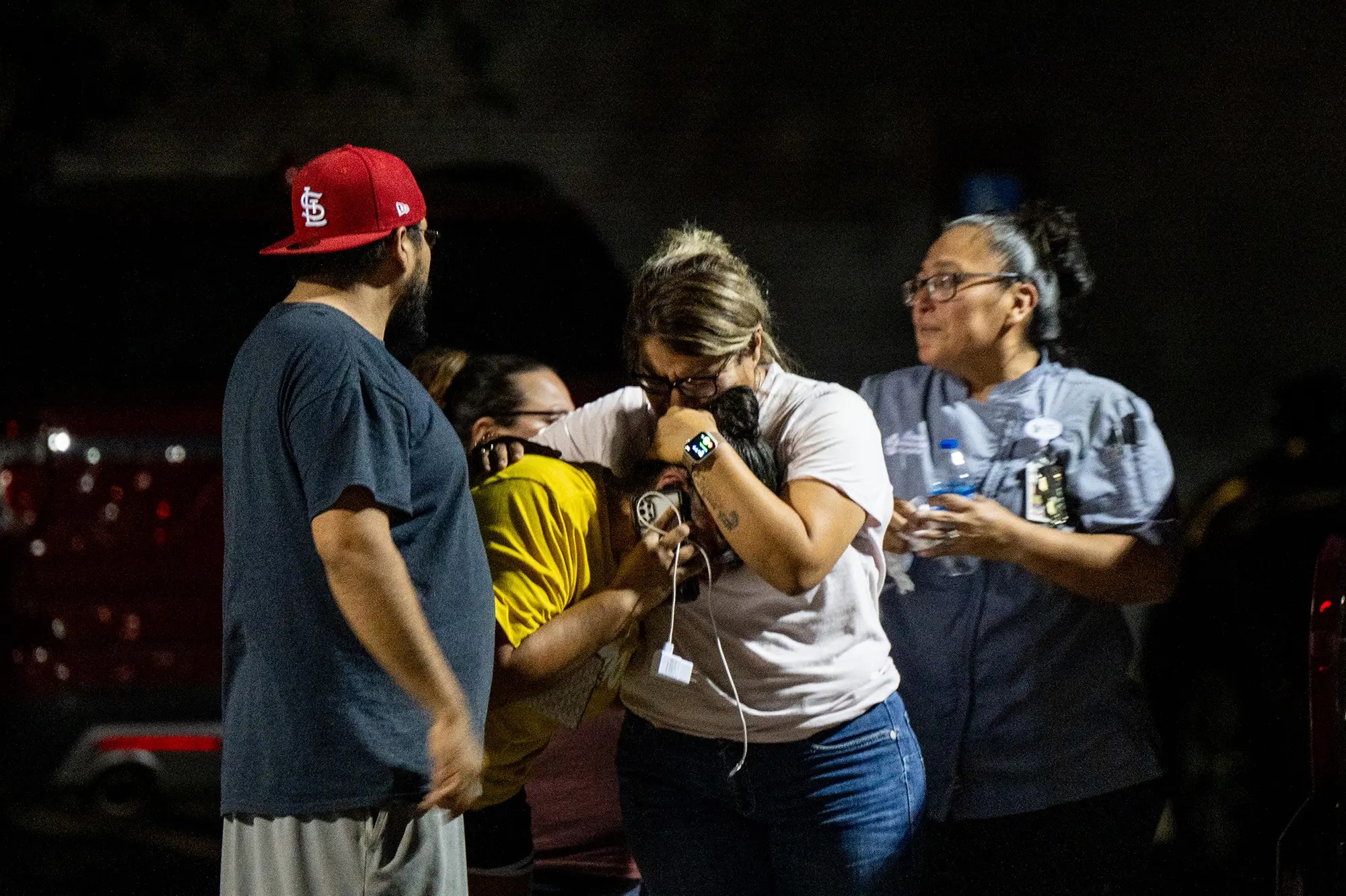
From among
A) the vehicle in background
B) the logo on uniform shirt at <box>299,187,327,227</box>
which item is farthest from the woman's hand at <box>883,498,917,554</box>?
the vehicle in background

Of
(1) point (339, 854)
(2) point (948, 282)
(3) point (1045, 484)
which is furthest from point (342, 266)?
(3) point (1045, 484)

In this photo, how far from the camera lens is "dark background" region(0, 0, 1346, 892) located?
126 inches

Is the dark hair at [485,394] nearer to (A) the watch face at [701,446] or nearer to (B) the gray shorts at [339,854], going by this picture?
(A) the watch face at [701,446]

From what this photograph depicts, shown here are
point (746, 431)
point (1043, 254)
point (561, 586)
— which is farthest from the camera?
point (1043, 254)

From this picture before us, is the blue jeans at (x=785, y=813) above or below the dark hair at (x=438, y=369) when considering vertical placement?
below

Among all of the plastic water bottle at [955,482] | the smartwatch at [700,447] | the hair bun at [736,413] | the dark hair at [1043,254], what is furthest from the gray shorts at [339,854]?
the dark hair at [1043,254]

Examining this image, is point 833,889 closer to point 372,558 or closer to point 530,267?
point 372,558

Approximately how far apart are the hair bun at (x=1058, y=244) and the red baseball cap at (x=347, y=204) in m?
1.29

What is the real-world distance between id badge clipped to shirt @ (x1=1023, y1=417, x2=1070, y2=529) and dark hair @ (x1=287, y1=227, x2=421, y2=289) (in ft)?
4.27

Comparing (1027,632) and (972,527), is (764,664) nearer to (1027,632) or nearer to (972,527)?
(972,527)

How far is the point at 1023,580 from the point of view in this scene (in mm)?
2611

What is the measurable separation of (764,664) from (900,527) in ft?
1.62

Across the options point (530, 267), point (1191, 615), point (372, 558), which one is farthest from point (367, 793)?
point (1191, 615)

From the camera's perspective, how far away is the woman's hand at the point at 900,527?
101 inches
